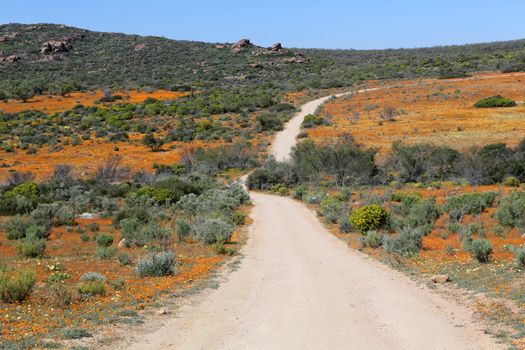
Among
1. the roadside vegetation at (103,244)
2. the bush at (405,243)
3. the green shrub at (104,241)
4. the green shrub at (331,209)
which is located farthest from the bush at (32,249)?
the bush at (405,243)

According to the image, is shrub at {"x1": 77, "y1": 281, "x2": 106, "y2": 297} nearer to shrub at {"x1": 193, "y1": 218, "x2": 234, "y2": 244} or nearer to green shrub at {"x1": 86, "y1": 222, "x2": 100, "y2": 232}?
shrub at {"x1": 193, "y1": 218, "x2": 234, "y2": 244}

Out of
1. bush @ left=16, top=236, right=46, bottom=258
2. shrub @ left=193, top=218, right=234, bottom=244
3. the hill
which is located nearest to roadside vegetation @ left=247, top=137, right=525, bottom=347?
shrub @ left=193, top=218, right=234, bottom=244

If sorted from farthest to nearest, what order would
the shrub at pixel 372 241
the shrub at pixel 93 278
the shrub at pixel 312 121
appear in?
the shrub at pixel 312 121, the shrub at pixel 372 241, the shrub at pixel 93 278

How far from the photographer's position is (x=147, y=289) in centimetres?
1034

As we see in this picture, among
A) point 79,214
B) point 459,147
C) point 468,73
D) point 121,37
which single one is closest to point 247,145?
point 459,147

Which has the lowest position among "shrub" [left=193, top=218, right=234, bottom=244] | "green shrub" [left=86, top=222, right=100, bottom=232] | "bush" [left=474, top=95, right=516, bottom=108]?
"green shrub" [left=86, top=222, right=100, bottom=232]

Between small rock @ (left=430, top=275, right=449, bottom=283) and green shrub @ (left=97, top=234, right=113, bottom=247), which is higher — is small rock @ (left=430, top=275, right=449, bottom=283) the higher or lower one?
the higher one

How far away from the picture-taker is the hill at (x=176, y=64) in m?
87.4

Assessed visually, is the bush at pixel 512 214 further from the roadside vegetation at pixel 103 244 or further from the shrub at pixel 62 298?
the shrub at pixel 62 298

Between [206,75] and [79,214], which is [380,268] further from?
[206,75]

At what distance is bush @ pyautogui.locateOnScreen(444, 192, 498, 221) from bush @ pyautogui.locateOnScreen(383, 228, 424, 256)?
16.7ft

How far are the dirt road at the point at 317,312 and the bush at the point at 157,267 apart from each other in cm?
134

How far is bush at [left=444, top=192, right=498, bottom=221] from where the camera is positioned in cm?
1898

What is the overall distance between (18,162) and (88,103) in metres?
32.6
